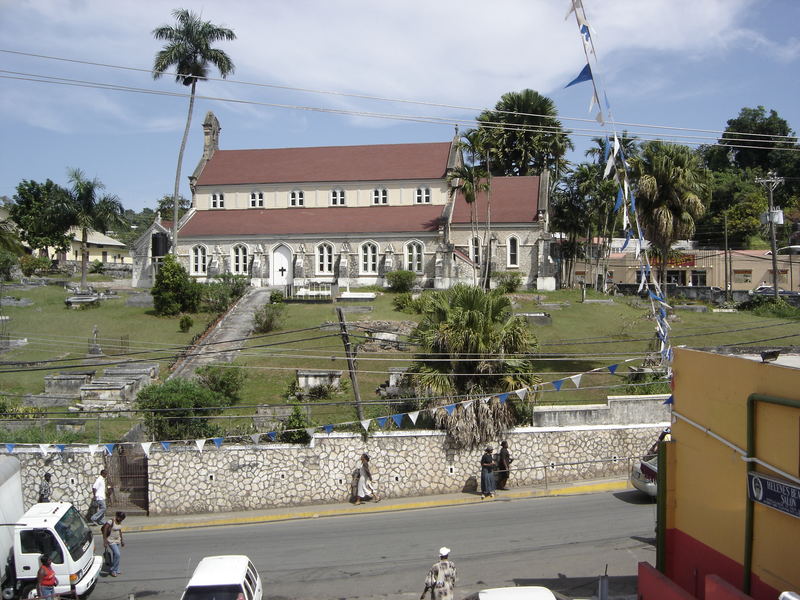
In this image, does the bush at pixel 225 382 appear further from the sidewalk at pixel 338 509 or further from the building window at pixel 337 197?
the building window at pixel 337 197

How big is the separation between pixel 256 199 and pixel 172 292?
20.4 meters

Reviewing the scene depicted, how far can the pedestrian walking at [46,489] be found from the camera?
19.4m

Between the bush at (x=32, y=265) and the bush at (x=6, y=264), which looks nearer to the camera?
the bush at (x=6, y=264)

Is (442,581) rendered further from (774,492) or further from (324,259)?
(324,259)

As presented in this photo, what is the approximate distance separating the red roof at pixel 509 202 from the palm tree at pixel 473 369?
31354 millimetres

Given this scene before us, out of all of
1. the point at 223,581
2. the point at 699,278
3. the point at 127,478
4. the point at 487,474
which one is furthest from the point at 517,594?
the point at 699,278

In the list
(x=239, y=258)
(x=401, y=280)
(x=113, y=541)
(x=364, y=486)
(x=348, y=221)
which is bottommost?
(x=364, y=486)

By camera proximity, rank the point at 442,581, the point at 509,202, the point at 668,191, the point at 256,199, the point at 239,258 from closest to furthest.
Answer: the point at 442,581, the point at 668,191, the point at 509,202, the point at 239,258, the point at 256,199

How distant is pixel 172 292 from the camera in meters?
40.9

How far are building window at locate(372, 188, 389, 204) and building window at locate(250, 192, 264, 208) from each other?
10.1m

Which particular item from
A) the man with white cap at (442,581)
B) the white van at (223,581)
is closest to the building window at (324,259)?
the white van at (223,581)

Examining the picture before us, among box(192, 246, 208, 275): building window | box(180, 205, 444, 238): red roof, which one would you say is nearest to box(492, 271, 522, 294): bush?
box(180, 205, 444, 238): red roof

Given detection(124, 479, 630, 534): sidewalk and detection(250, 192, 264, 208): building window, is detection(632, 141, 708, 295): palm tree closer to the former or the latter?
detection(124, 479, 630, 534): sidewalk

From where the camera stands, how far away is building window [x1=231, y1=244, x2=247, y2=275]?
53906 mm
